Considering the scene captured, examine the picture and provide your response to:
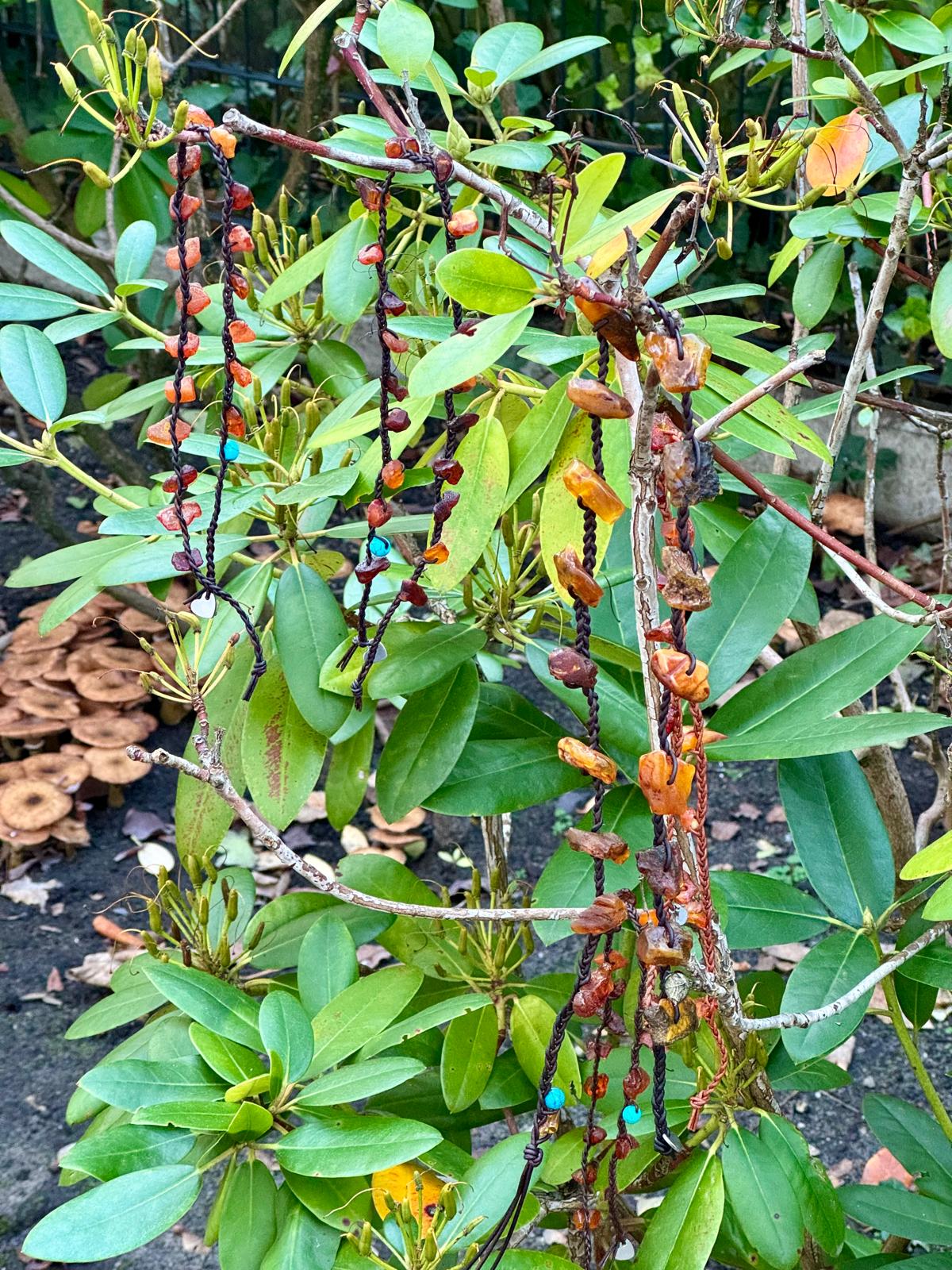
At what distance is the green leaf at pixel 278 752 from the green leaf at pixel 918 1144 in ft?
Answer: 2.19

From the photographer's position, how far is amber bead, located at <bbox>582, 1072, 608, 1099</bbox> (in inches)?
32.7

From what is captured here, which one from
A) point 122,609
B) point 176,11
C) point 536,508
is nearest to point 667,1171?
point 536,508

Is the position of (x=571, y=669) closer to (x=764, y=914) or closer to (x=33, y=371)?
(x=764, y=914)

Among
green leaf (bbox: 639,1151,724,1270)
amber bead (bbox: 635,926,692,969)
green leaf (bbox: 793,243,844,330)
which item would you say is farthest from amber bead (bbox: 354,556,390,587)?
green leaf (bbox: 793,243,844,330)

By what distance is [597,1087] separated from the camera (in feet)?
2.82

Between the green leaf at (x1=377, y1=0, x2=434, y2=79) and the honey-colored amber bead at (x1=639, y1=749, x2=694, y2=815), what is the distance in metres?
0.60

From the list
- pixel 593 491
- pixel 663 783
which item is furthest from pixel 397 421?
pixel 663 783

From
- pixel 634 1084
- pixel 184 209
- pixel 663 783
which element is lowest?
pixel 634 1084

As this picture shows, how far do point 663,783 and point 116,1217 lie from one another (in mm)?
536

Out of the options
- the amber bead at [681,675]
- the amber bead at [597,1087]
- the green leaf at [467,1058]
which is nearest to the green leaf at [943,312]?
the amber bead at [681,675]

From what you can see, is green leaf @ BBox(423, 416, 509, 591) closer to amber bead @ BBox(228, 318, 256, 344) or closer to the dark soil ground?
Answer: amber bead @ BBox(228, 318, 256, 344)

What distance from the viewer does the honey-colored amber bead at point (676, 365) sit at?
0.55 metres

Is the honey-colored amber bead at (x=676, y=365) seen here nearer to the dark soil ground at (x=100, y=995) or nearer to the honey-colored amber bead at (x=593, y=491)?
the honey-colored amber bead at (x=593, y=491)

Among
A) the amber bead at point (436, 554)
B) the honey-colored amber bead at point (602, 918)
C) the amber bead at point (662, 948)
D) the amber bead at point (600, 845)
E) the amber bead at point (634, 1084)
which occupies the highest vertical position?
the amber bead at point (436, 554)
